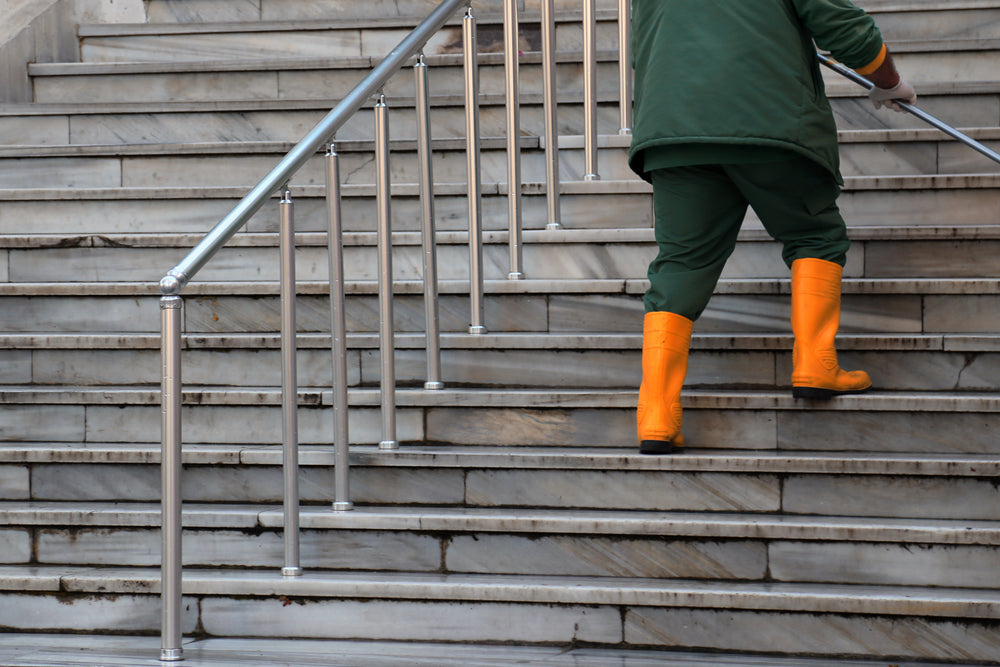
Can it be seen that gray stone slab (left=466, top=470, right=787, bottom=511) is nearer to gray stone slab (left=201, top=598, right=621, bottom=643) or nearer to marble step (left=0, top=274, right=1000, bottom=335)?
gray stone slab (left=201, top=598, right=621, bottom=643)

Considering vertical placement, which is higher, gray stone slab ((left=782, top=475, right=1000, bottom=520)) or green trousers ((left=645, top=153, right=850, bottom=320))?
green trousers ((left=645, top=153, right=850, bottom=320))

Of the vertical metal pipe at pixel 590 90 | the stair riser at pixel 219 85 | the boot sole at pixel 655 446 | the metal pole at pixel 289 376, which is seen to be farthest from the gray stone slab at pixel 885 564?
the stair riser at pixel 219 85

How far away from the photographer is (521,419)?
9.97 feet

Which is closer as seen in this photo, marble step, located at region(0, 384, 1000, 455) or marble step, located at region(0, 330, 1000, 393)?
marble step, located at region(0, 384, 1000, 455)

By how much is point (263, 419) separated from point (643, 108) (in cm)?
134

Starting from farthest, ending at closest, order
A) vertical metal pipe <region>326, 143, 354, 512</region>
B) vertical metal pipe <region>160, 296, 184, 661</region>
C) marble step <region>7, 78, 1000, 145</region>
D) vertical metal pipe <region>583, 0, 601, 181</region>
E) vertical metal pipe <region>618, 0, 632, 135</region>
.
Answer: marble step <region>7, 78, 1000, 145</region> < vertical metal pipe <region>618, 0, 632, 135</region> < vertical metal pipe <region>583, 0, 601, 181</region> < vertical metal pipe <region>326, 143, 354, 512</region> < vertical metal pipe <region>160, 296, 184, 661</region>

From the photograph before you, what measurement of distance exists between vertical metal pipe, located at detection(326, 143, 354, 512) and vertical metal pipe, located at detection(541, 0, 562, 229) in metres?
1.02

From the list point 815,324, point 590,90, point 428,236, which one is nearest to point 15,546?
point 428,236

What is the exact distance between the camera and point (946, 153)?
3.85 metres

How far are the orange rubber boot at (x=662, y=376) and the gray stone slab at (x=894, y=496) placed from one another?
0.33 metres

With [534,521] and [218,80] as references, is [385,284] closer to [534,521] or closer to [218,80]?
[534,521]

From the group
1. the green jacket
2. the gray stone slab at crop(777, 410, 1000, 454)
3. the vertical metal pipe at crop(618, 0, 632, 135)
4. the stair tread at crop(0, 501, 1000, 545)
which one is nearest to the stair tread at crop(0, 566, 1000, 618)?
the stair tread at crop(0, 501, 1000, 545)

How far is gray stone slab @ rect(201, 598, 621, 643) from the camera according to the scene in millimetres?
2562

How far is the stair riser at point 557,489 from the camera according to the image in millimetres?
2695
